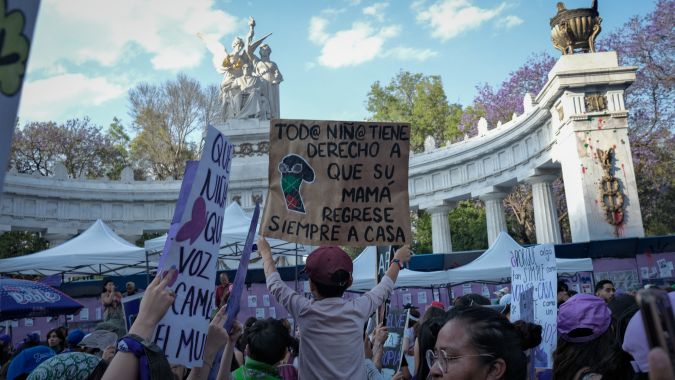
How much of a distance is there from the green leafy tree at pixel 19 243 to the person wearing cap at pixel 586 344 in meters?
34.9

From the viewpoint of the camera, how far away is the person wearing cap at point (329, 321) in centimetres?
340

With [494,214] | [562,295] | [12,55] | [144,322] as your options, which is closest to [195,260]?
[144,322]

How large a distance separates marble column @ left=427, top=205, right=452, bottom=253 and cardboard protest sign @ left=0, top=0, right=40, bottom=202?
26.1m

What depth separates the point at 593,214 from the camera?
16875 millimetres

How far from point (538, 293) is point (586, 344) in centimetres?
291

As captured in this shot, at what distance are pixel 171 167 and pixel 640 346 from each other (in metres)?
43.8

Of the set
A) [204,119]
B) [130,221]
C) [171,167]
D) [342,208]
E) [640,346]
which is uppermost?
[204,119]

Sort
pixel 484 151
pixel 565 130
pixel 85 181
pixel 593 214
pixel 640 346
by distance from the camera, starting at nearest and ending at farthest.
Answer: pixel 640 346 → pixel 593 214 → pixel 565 130 → pixel 484 151 → pixel 85 181

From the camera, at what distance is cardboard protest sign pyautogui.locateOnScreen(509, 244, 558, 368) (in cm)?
516

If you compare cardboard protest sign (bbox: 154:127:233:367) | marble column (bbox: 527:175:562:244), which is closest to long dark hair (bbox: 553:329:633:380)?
cardboard protest sign (bbox: 154:127:233:367)

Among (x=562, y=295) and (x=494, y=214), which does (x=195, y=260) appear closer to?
(x=562, y=295)

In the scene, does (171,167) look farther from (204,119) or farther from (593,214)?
(593,214)

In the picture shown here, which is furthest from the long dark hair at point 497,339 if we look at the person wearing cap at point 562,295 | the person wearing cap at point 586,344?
the person wearing cap at point 562,295

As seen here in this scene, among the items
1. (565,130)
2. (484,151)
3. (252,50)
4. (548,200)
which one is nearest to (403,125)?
(565,130)
